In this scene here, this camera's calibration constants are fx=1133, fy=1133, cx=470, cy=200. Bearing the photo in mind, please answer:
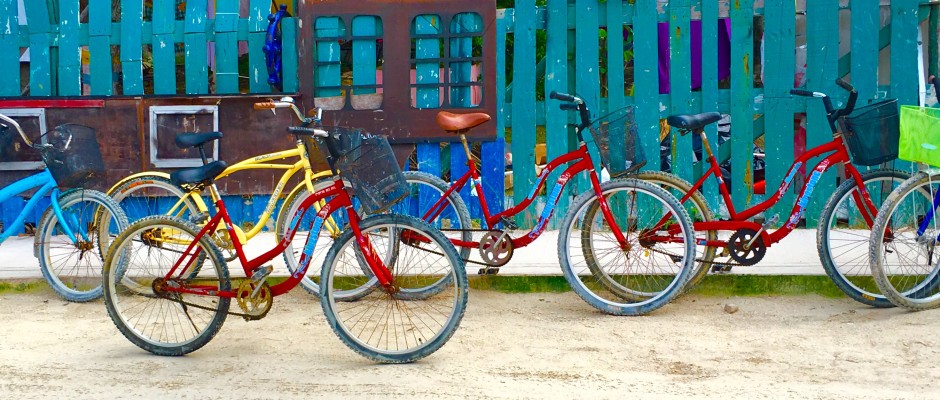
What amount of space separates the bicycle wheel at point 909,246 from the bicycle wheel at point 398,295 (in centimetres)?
231

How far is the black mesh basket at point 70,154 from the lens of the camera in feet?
22.4

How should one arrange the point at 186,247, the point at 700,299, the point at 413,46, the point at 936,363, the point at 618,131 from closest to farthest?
1. the point at 936,363
2. the point at 186,247
3. the point at 618,131
4. the point at 700,299
5. the point at 413,46

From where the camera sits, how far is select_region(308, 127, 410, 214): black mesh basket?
5293mm

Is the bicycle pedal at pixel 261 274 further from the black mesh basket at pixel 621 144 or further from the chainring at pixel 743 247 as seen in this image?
the chainring at pixel 743 247

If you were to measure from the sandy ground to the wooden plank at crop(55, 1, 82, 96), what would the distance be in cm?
238

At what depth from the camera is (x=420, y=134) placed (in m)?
8.40

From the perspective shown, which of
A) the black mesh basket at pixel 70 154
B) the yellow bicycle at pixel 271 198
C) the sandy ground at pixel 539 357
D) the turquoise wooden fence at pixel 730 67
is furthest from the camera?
the turquoise wooden fence at pixel 730 67

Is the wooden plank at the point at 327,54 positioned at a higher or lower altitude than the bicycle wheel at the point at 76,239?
higher

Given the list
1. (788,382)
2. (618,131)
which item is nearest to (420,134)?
→ (618,131)

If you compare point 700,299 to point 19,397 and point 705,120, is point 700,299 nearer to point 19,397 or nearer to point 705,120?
point 705,120

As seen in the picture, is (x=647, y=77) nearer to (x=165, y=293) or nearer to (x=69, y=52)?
(x=165, y=293)

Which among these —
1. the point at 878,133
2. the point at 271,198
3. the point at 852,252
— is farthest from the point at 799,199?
the point at 271,198

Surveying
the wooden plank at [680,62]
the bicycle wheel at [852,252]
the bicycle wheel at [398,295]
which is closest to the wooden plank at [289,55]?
the bicycle wheel at [398,295]

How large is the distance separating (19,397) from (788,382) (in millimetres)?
3397
